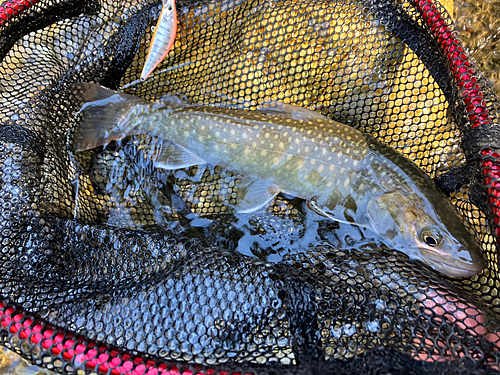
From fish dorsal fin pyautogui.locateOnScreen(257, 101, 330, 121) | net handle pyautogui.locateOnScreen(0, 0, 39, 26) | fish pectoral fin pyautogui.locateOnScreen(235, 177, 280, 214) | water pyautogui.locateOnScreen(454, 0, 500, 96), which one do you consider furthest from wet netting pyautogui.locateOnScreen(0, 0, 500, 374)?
water pyautogui.locateOnScreen(454, 0, 500, 96)

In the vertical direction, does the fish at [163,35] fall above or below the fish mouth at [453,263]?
above

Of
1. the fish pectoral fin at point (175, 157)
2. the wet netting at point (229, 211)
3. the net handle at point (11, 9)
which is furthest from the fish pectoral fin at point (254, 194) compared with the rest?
the net handle at point (11, 9)

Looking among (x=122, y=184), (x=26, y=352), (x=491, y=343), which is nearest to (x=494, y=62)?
(x=491, y=343)

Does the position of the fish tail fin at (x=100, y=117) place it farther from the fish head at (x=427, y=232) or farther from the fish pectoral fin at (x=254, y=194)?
the fish head at (x=427, y=232)

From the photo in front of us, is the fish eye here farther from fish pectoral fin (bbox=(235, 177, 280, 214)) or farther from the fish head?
fish pectoral fin (bbox=(235, 177, 280, 214))

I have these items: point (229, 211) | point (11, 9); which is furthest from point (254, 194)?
point (11, 9)

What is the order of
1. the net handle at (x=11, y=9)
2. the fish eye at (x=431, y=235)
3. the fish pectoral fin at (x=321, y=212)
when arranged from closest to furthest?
1. the fish eye at (x=431, y=235)
2. the net handle at (x=11, y=9)
3. the fish pectoral fin at (x=321, y=212)
